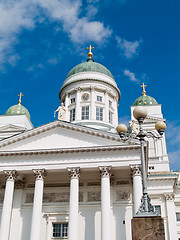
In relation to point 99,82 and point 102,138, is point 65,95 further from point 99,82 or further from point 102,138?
point 102,138

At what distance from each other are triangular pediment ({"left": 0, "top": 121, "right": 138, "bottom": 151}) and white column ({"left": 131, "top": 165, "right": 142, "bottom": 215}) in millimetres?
3189

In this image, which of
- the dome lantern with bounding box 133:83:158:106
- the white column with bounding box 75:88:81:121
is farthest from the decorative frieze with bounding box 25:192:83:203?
the dome lantern with bounding box 133:83:158:106

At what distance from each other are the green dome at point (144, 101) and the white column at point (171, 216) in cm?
1378

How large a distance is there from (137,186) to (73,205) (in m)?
5.02

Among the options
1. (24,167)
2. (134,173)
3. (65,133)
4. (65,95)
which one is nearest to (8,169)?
(24,167)

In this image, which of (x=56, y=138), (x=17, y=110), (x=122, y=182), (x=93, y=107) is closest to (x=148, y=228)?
(x=122, y=182)

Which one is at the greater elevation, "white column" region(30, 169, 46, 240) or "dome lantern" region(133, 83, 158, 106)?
"dome lantern" region(133, 83, 158, 106)

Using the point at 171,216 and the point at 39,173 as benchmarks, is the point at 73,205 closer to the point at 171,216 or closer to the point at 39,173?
the point at 39,173

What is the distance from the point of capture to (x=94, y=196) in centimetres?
2758

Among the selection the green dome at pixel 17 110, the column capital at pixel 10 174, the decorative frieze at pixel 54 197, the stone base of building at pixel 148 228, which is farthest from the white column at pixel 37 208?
the green dome at pixel 17 110

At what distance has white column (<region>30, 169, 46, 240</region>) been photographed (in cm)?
2370

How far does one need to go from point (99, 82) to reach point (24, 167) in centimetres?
1858

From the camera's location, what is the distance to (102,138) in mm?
26391

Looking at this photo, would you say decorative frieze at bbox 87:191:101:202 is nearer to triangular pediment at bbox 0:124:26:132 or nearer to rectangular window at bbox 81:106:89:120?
rectangular window at bbox 81:106:89:120
